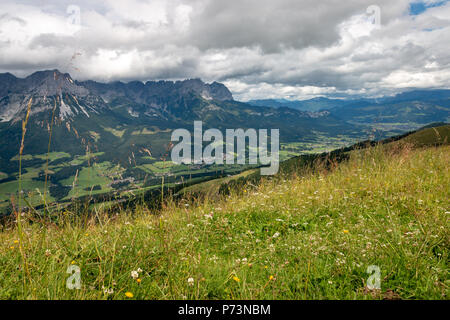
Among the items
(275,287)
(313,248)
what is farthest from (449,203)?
(275,287)

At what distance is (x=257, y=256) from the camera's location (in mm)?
3953

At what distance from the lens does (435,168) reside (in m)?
8.00

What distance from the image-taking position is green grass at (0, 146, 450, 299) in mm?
2820

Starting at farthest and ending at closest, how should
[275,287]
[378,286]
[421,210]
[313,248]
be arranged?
1. [421,210]
2. [313,248]
3. [275,287]
4. [378,286]

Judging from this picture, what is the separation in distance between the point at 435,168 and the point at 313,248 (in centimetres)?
733

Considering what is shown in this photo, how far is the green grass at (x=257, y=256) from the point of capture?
282cm

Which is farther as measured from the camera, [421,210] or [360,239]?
[421,210]

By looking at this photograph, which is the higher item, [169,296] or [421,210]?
[421,210]
